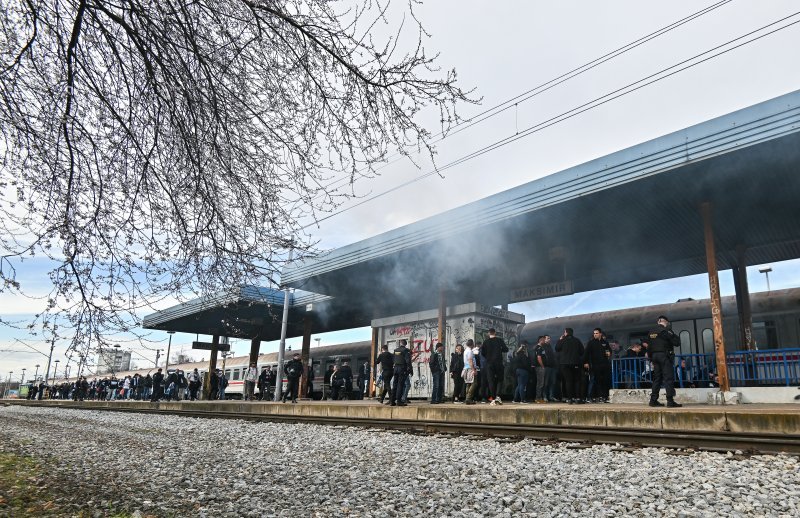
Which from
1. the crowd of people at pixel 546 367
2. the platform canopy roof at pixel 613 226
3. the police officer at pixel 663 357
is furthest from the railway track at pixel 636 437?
the platform canopy roof at pixel 613 226

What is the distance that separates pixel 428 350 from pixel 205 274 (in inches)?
527

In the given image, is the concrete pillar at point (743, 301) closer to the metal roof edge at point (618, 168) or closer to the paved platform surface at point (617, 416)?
the paved platform surface at point (617, 416)

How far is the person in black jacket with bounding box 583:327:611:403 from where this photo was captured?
11.9 meters

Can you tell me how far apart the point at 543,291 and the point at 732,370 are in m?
4.76

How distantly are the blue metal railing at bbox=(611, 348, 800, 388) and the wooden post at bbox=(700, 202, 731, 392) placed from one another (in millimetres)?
756

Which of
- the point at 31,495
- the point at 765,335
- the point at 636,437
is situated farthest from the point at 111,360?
the point at 765,335

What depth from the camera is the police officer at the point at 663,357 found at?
8758 mm

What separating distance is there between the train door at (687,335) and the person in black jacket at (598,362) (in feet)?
9.51

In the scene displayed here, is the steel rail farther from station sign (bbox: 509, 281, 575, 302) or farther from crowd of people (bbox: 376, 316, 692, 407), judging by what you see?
station sign (bbox: 509, 281, 575, 302)

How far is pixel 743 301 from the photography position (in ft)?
43.1

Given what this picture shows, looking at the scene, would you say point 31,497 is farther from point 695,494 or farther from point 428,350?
point 428,350

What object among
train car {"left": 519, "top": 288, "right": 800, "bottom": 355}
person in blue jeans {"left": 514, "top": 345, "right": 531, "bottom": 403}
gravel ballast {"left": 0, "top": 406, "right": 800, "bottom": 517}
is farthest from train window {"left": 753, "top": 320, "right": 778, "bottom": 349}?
gravel ballast {"left": 0, "top": 406, "right": 800, "bottom": 517}

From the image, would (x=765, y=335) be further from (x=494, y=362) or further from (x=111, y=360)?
(x=111, y=360)

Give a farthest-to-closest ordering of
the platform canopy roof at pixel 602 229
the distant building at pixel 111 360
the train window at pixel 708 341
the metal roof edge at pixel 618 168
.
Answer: the train window at pixel 708 341, the platform canopy roof at pixel 602 229, the metal roof edge at pixel 618 168, the distant building at pixel 111 360
